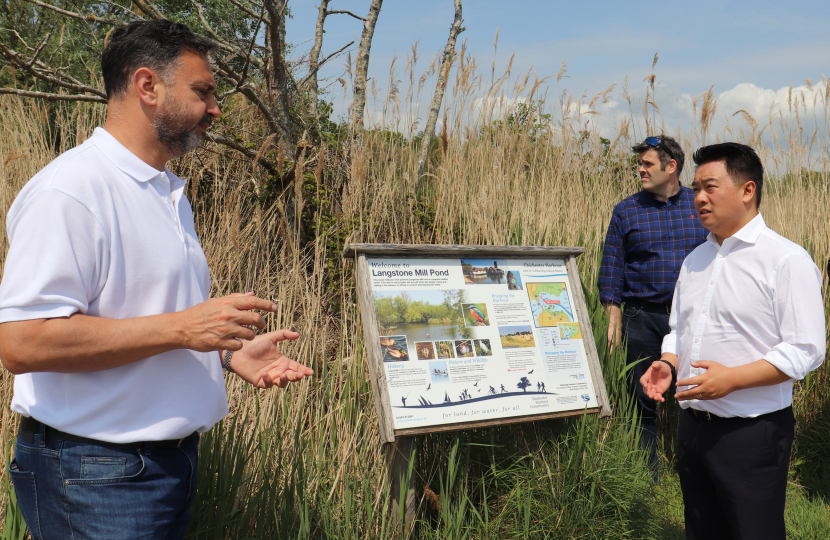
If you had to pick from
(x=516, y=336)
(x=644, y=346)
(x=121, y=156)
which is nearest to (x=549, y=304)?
(x=516, y=336)

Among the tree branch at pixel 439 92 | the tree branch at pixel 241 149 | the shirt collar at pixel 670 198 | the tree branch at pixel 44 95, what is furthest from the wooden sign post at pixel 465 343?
the tree branch at pixel 44 95

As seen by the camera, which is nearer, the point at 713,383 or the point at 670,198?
the point at 713,383

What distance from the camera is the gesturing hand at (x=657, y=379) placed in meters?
2.04

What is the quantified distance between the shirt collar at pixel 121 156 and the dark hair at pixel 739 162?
1915 mm

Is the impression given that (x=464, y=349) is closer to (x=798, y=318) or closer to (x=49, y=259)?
(x=798, y=318)

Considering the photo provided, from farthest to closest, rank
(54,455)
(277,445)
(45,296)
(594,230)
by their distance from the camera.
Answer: (594,230) < (277,445) < (54,455) < (45,296)

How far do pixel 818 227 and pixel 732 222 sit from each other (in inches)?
148

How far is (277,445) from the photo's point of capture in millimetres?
2461

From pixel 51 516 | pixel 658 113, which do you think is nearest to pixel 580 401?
pixel 51 516

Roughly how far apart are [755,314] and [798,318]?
13 cm

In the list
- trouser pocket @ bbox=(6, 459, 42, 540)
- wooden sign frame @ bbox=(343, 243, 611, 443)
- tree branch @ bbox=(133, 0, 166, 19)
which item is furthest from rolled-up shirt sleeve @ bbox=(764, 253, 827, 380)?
tree branch @ bbox=(133, 0, 166, 19)

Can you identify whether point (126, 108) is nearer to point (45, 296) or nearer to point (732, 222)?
point (45, 296)

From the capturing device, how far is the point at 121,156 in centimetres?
131

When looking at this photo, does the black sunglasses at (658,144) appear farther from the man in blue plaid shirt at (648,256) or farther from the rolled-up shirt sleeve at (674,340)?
the rolled-up shirt sleeve at (674,340)
